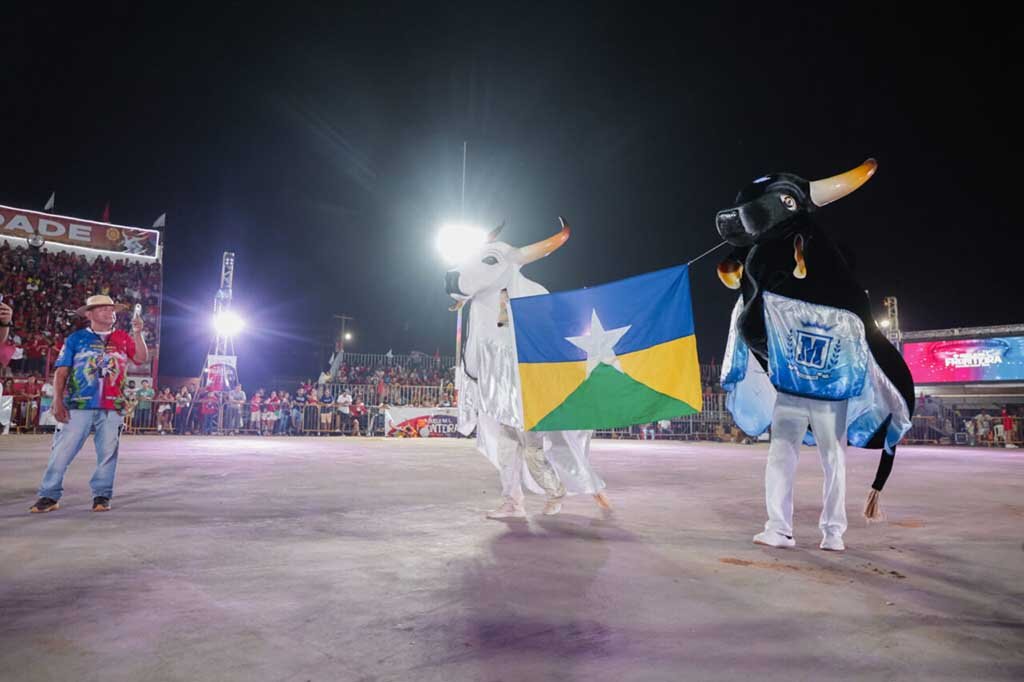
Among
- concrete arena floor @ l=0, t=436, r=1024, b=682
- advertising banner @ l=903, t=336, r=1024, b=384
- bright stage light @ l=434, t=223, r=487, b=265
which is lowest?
concrete arena floor @ l=0, t=436, r=1024, b=682

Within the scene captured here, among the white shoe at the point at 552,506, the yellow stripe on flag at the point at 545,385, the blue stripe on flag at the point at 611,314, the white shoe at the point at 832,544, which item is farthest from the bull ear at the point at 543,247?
the white shoe at the point at 832,544

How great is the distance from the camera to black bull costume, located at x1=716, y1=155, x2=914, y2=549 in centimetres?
439

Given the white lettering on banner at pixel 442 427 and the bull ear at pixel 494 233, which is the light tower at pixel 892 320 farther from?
the bull ear at pixel 494 233

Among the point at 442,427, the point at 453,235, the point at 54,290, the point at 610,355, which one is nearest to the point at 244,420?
the point at 442,427

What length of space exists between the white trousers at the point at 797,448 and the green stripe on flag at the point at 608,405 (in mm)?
773

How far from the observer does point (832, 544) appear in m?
4.13

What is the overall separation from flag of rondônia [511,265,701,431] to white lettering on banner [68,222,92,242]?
90.6ft

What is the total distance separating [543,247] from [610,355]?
139 cm

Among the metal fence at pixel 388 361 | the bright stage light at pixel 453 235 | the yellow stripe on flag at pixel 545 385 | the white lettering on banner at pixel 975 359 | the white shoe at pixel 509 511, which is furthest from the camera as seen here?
the white lettering on banner at pixel 975 359

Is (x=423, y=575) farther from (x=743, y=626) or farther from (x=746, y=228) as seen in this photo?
(x=746, y=228)

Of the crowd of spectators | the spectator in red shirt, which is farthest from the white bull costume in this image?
the crowd of spectators

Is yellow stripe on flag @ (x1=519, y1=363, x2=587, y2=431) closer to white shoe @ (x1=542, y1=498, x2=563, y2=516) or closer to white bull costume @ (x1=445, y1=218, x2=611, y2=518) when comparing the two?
white bull costume @ (x1=445, y1=218, x2=611, y2=518)

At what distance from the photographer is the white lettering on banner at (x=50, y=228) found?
965 inches

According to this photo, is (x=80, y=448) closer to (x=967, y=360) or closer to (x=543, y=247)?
(x=543, y=247)
